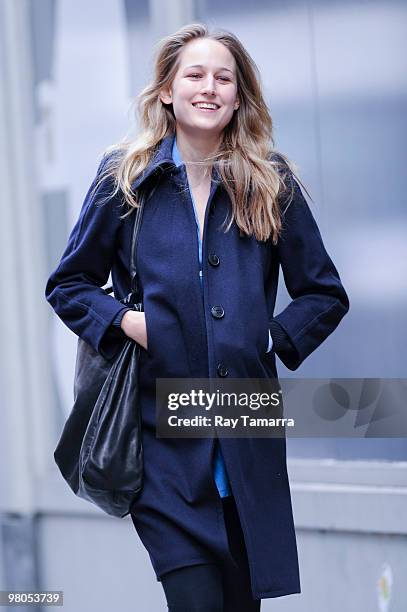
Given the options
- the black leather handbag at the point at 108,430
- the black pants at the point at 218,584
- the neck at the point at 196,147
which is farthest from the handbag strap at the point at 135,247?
the black pants at the point at 218,584

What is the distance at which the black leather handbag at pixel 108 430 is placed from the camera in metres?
3.20

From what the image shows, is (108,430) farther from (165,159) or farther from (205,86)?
(205,86)

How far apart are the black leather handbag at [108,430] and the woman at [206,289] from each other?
0.03m

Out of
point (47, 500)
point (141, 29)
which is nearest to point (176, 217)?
point (141, 29)

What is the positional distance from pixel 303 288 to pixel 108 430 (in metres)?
0.67

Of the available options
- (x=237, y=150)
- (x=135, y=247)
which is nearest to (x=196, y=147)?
(x=237, y=150)

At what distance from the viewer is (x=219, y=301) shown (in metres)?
3.24

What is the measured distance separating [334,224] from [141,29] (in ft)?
4.94

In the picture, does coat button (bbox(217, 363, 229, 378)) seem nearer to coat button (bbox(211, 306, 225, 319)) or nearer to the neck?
coat button (bbox(211, 306, 225, 319))

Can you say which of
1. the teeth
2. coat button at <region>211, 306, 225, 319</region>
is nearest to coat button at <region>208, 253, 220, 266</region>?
coat button at <region>211, 306, 225, 319</region>

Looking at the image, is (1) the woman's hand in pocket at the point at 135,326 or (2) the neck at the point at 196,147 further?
(2) the neck at the point at 196,147

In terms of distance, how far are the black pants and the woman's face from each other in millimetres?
995

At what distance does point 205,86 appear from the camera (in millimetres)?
3332

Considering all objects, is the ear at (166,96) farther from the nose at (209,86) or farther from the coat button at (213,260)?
the coat button at (213,260)
